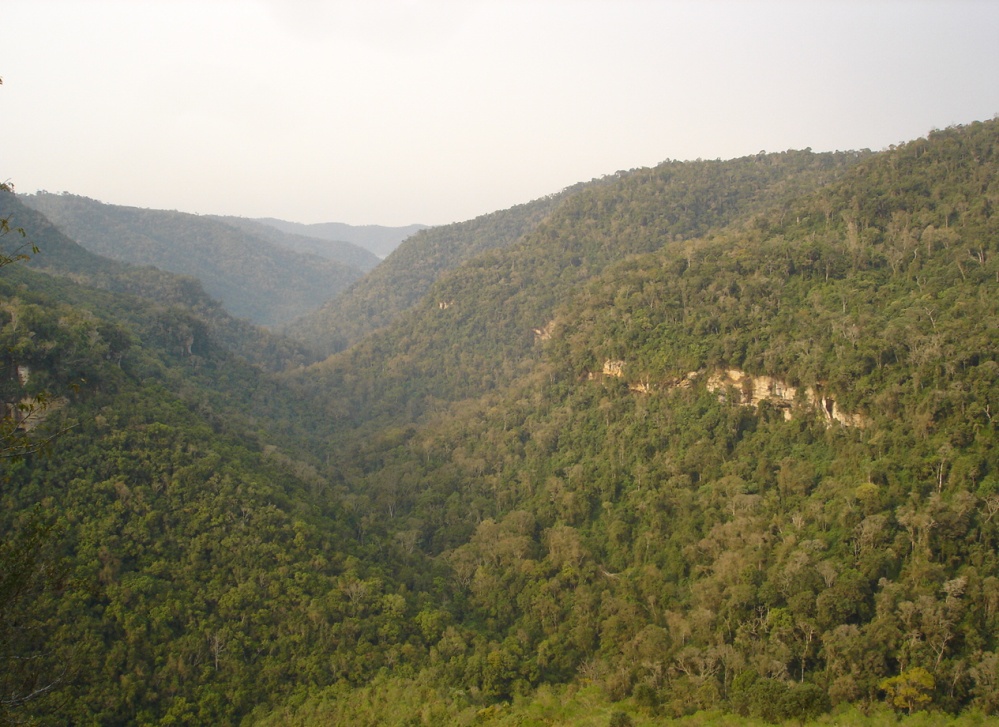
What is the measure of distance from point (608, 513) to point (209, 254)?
13147 centimetres

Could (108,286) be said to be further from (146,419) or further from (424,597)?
(424,597)

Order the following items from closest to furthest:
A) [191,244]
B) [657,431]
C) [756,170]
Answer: [657,431] < [756,170] < [191,244]

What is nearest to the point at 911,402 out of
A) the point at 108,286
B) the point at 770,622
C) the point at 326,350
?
the point at 770,622

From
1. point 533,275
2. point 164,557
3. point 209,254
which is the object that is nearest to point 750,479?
point 164,557

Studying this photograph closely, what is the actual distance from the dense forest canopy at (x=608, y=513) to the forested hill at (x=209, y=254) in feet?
256

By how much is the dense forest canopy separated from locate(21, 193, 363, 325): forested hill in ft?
256

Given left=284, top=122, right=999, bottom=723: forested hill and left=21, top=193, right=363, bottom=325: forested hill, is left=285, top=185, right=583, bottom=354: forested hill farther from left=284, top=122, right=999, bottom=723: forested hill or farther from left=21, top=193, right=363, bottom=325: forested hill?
left=284, top=122, right=999, bottom=723: forested hill

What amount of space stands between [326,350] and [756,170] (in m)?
64.8

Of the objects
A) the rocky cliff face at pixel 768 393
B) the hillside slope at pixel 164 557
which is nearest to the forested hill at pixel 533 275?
the rocky cliff face at pixel 768 393

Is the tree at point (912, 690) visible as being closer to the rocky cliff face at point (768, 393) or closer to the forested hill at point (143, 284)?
the rocky cliff face at point (768, 393)

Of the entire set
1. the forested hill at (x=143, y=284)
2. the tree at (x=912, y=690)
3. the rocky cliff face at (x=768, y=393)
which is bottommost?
the tree at (x=912, y=690)

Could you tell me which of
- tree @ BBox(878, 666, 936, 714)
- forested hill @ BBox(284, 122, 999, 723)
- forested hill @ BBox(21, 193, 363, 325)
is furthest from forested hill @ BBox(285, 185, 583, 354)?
tree @ BBox(878, 666, 936, 714)

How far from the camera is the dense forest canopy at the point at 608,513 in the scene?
2366 centimetres

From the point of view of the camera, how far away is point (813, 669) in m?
24.4
